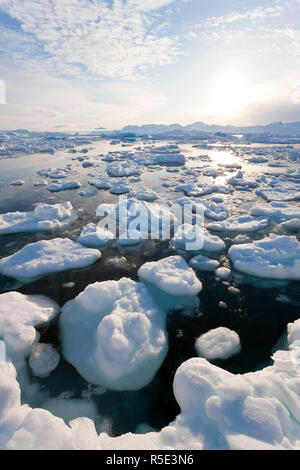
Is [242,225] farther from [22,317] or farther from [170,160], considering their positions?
[170,160]

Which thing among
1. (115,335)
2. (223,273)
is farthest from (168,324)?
(223,273)

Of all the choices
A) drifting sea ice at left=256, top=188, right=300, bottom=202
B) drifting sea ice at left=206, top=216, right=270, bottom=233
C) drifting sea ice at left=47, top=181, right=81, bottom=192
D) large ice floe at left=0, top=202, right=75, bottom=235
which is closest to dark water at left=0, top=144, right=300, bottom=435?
large ice floe at left=0, top=202, right=75, bottom=235

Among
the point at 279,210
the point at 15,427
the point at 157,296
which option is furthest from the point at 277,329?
the point at 279,210

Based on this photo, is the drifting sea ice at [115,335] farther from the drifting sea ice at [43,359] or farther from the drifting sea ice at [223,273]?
the drifting sea ice at [223,273]

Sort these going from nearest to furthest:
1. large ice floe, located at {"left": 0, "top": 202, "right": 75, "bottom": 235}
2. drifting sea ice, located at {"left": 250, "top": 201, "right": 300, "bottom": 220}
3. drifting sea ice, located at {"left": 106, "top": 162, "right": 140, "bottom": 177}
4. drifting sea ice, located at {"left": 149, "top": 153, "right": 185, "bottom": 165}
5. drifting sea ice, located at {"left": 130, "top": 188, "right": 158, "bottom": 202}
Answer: large ice floe, located at {"left": 0, "top": 202, "right": 75, "bottom": 235}
drifting sea ice, located at {"left": 250, "top": 201, "right": 300, "bottom": 220}
drifting sea ice, located at {"left": 130, "top": 188, "right": 158, "bottom": 202}
drifting sea ice, located at {"left": 106, "top": 162, "right": 140, "bottom": 177}
drifting sea ice, located at {"left": 149, "top": 153, "right": 185, "bottom": 165}

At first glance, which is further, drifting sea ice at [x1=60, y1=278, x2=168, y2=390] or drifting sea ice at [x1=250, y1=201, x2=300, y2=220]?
drifting sea ice at [x1=250, y1=201, x2=300, y2=220]

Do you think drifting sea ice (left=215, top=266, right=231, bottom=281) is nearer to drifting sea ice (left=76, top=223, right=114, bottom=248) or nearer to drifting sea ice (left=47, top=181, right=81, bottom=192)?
drifting sea ice (left=76, top=223, right=114, bottom=248)
